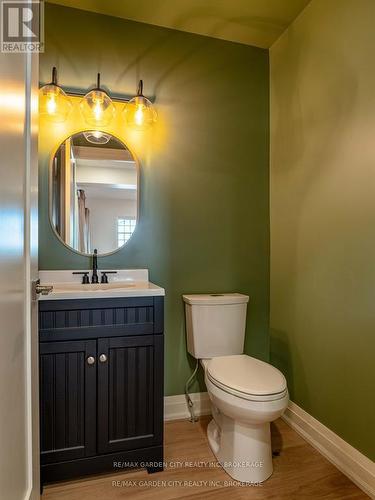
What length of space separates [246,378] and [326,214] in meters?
0.98

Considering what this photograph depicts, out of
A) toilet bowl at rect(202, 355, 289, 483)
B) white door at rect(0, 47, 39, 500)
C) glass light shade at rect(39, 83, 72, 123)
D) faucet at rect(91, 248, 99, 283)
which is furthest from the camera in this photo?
faucet at rect(91, 248, 99, 283)

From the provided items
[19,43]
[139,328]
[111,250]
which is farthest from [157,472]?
[19,43]

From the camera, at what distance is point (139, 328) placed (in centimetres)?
157

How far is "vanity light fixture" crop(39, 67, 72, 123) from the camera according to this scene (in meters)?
1.82

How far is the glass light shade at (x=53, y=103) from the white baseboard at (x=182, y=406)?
1.89 metres

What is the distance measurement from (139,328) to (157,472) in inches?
28.9

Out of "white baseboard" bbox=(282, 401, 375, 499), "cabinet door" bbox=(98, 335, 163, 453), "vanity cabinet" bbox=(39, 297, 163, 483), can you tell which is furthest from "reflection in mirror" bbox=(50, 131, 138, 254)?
"white baseboard" bbox=(282, 401, 375, 499)

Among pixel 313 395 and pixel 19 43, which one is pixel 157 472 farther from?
pixel 19 43

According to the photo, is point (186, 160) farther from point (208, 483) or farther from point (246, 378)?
point (208, 483)

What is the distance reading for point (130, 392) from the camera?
1557 mm

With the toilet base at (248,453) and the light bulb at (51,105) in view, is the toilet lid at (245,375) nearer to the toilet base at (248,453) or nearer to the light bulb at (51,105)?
the toilet base at (248,453)

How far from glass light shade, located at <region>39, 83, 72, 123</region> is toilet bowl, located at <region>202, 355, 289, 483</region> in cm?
169

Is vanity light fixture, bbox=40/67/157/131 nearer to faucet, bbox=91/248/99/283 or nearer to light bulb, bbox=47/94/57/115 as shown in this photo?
light bulb, bbox=47/94/57/115

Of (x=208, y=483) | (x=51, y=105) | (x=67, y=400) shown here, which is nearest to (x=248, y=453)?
(x=208, y=483)
